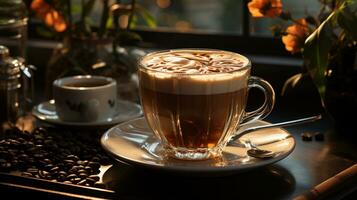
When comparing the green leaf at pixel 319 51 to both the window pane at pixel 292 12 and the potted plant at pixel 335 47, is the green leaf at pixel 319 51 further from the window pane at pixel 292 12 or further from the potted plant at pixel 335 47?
the window pane at pixel 292 12

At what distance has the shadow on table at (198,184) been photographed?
37.4 inches

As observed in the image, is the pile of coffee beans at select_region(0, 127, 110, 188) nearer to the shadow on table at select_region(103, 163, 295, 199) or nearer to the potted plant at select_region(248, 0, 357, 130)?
the shadow on table at select_region(103, 163, 295, 199)

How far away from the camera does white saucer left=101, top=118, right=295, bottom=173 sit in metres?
0.97

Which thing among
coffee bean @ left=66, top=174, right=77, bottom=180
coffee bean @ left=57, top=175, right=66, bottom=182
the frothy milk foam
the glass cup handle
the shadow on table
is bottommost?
the shadow on table

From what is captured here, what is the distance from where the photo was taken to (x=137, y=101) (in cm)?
143

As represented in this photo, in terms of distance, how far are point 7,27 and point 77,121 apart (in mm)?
291

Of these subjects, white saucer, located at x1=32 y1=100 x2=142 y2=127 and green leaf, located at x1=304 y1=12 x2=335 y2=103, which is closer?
green leaf, located at x1=304 y1=12 x2=335 y2=103

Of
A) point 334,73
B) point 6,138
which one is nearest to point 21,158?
point 6,138

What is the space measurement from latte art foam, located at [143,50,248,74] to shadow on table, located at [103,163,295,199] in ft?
0.48

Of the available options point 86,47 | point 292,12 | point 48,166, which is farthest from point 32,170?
point 292,12

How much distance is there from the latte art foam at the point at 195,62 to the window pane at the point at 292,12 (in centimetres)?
54

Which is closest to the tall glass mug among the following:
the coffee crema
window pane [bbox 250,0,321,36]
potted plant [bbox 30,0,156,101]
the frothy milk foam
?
the frothy milk foam

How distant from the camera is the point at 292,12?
166cm

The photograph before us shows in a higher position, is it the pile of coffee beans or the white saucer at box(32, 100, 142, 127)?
the pile of coffee beans
